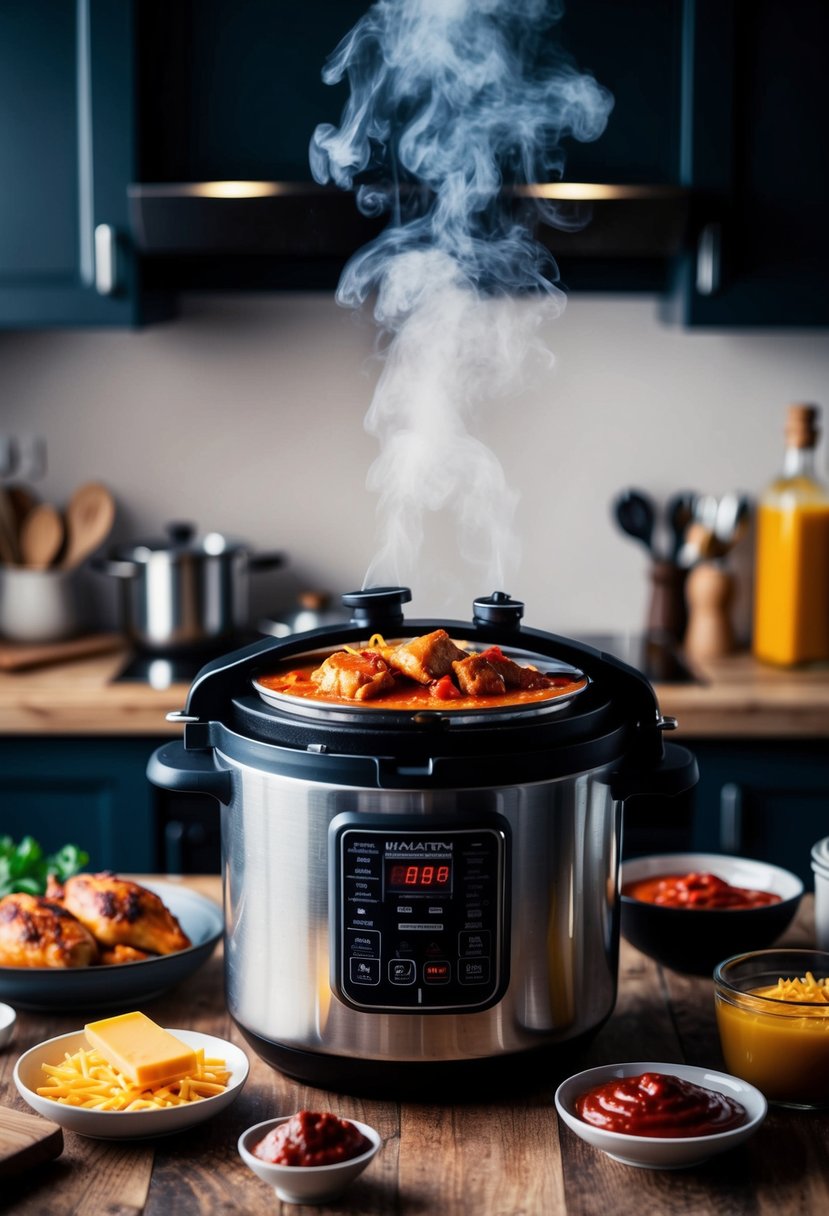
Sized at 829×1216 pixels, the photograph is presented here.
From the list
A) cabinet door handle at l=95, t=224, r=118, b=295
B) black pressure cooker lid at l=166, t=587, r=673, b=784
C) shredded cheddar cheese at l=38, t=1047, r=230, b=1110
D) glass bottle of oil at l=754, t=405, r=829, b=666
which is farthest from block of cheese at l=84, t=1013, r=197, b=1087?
glass bottle of oil at l=754, t=405, r=829, b=666

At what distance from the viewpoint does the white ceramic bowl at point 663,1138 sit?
38.3 inches

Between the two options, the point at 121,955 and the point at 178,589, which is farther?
the point at 178,589

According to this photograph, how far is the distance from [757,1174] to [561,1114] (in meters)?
0.15

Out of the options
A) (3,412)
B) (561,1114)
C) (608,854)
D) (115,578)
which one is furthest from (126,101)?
(561,1114)

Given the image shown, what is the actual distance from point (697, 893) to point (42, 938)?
2.11 feet

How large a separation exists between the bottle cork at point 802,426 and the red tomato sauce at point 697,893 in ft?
5.03

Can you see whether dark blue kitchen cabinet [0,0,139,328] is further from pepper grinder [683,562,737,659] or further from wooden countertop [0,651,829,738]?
pepper grinder [683,562,737,659]

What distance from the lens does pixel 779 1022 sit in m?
1.08

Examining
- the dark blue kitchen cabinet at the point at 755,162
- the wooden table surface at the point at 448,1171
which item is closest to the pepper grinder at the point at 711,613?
the dark blue kitchen cabinet at the point at 755,162

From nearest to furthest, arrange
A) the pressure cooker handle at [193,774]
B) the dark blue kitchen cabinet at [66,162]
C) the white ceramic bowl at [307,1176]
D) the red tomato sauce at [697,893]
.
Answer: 1. the white ceramic bowl at [307,1176]
2. the pressure cooker handle at [193,774]
3. the red tomato sauce at [697,893]
4. the dark blue kitchen cabinet at [66,162]

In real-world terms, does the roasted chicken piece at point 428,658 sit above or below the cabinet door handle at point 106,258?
below

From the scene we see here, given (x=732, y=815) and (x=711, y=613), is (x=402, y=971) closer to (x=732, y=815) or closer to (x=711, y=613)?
(x=732, y=815)

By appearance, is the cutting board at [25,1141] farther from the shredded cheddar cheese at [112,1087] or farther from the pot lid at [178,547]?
the pot lid at [178,547]

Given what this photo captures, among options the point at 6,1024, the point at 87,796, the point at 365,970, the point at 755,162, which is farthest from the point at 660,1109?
the point at 755,162
